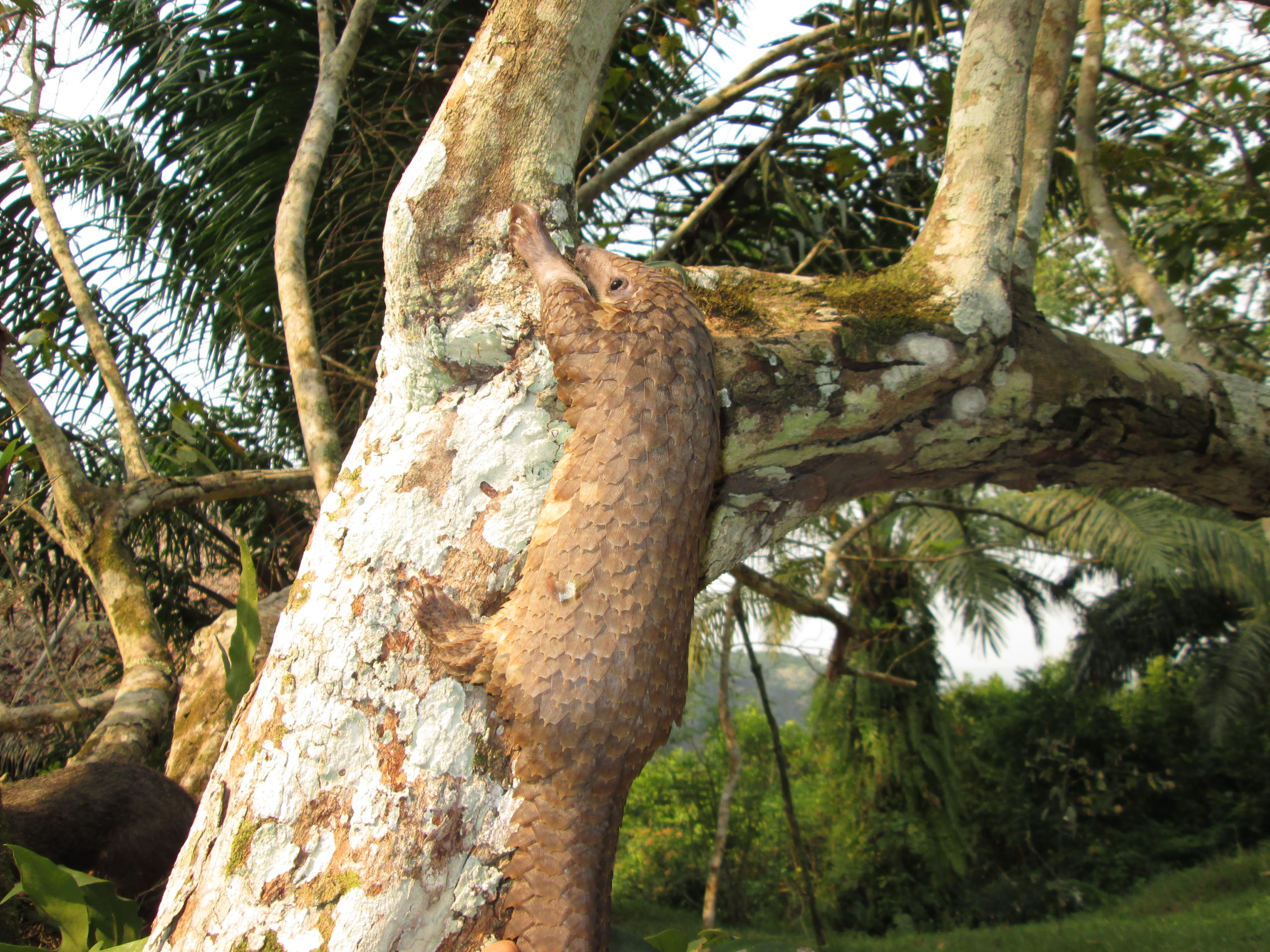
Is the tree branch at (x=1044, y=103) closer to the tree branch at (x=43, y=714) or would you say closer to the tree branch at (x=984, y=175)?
the tree branch at (x=984, y=175)

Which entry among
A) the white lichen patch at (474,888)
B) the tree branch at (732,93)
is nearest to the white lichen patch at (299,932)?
the white lichen patch at (474,888)

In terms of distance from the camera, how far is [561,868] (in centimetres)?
102

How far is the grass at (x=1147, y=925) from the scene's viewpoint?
4371 mm

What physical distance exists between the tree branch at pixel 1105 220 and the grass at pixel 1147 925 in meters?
2.67

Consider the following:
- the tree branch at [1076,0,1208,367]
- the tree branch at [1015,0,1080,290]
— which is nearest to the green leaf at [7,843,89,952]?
the tree branch at [1015,0,1080,290]

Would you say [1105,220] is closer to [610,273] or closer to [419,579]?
[610,273]

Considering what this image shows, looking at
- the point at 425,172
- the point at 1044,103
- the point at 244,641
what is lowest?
the point at 244,641

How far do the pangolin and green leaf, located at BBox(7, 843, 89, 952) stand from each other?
851 millimetres

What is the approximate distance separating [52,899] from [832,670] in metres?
3.11

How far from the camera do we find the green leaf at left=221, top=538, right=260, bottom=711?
1.54 metres

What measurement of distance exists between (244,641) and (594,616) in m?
0.91

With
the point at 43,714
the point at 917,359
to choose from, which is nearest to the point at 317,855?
the point at 917,359

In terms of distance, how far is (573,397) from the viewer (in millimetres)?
1185

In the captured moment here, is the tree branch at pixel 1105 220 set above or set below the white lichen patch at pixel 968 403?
above
